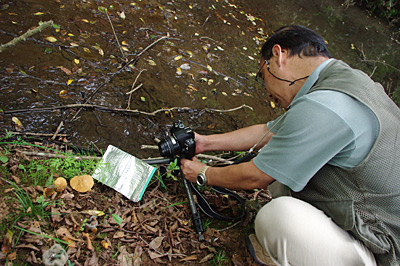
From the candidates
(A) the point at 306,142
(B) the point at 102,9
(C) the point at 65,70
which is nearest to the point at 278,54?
(A) the point at 306,142

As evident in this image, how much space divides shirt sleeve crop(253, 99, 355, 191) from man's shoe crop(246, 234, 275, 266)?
783 mm

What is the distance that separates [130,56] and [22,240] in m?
2.40

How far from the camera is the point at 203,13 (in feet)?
16.1

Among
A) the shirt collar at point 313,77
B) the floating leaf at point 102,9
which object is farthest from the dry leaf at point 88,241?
the floating leaf at point 102,9

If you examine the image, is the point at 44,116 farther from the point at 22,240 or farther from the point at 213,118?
the point at 213,118

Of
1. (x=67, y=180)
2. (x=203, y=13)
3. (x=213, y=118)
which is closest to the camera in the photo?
(x=67, y=180)

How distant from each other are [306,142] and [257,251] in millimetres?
1079

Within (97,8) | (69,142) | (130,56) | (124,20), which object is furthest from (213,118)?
(97,8)

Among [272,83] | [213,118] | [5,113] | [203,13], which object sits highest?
[272,83]

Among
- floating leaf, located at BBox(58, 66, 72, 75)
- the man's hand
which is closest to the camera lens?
the man's hand

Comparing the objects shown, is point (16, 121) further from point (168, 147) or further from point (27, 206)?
point (168, 147)

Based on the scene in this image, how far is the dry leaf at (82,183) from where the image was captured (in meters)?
2.05

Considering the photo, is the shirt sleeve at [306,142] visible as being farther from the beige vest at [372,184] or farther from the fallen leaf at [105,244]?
the fallen leaf at [105,244]

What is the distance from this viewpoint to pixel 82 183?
6.78 ft
